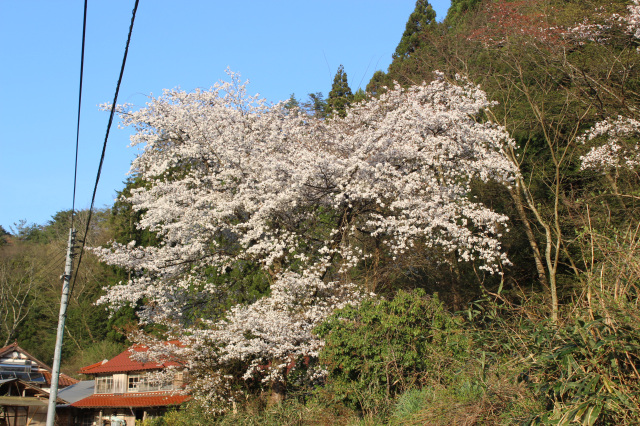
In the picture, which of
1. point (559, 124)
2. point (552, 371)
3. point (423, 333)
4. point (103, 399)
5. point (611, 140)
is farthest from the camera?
point (103, 399)

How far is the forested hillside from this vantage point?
6.35m

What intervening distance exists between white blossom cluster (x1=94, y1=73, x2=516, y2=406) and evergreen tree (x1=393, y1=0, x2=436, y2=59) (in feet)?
66.7

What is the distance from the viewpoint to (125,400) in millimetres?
26906

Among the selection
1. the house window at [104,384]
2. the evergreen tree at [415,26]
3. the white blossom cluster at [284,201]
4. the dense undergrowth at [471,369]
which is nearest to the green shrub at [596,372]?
the dense undergrowth at [471,369]

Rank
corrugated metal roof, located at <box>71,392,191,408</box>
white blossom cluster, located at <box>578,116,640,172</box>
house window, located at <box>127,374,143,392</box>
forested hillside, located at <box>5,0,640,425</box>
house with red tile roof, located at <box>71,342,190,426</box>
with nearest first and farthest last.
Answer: forested hillside, located at <box>5,0,640,425</box>
white blossom cluster, located at <box>578,116,640,172</box>
corrugated metal roof, located at <box>71,392,191,408</box>
house with red tile roof, located at <box>71,342,190,426</box>
house window, located at <box>127,374,143,392</box>

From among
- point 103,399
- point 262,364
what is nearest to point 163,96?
point 262,364

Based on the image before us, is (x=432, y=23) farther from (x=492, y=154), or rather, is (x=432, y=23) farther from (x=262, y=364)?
(x=262, y=364)

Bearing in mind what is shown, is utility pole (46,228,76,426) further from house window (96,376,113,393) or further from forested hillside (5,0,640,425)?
house window (96,376,113,393)

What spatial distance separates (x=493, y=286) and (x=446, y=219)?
6912mm

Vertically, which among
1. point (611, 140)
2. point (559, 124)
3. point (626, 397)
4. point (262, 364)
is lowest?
point (626, 397)

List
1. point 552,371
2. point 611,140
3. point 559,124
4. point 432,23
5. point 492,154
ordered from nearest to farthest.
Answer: point 552,371 → point 492,154 → point 611,140 → point 559,124 → point 432,23

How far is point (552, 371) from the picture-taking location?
569cm

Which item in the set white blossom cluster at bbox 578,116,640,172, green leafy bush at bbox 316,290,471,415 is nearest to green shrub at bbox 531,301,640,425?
green leafy bush at bbox 316,290,471,415

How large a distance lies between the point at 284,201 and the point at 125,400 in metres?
19.3
